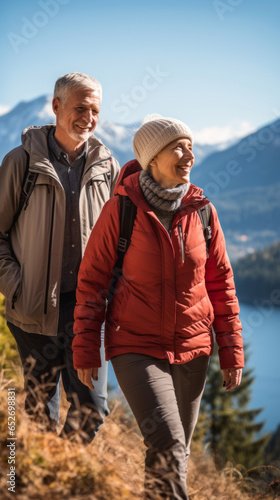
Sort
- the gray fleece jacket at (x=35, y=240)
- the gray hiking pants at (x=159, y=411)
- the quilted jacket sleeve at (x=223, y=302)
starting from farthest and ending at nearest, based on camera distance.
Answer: the gray fleece jacket at (x=35, y=240), the quilted jacket sleeve at (x=223, y=302), the gray hiking pants at (x=159, y=411)

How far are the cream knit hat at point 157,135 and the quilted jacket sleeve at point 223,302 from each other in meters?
0.48

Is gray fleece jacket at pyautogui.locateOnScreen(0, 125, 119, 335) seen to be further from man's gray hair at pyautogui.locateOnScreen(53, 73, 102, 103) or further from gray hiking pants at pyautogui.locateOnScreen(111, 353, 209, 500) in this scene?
gray hiking pants at pyautogui.locateOnScreen(111, 353, 209, 500)

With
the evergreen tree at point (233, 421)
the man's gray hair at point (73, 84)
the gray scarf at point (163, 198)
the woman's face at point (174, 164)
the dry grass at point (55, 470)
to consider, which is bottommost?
the evergreen tree at point (233, 421)

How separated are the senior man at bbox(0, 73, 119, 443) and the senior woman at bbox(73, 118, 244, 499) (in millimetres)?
429

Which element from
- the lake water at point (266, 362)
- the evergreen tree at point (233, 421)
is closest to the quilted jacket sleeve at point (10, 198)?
the evergreen tree at point (233, 421)

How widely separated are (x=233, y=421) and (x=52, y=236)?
138 ft

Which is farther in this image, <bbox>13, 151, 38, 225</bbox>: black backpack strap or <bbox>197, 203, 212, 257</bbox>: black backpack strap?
<bbox>13, 151, 38, 225</bbox>: black backpack strap

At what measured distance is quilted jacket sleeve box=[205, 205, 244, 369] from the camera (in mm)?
3168

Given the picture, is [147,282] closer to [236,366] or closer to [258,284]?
[236,366]

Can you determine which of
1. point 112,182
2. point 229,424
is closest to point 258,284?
point 229,424

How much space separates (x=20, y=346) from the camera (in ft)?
11.4

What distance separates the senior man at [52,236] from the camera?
335cm

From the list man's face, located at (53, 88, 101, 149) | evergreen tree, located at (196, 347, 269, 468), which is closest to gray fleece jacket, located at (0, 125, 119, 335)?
man's face, located at (53, 88, 101, 149)

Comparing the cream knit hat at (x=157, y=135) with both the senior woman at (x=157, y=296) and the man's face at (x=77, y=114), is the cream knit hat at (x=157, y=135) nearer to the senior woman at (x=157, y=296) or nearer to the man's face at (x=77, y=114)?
the senior woman at (x=157, y=296)
